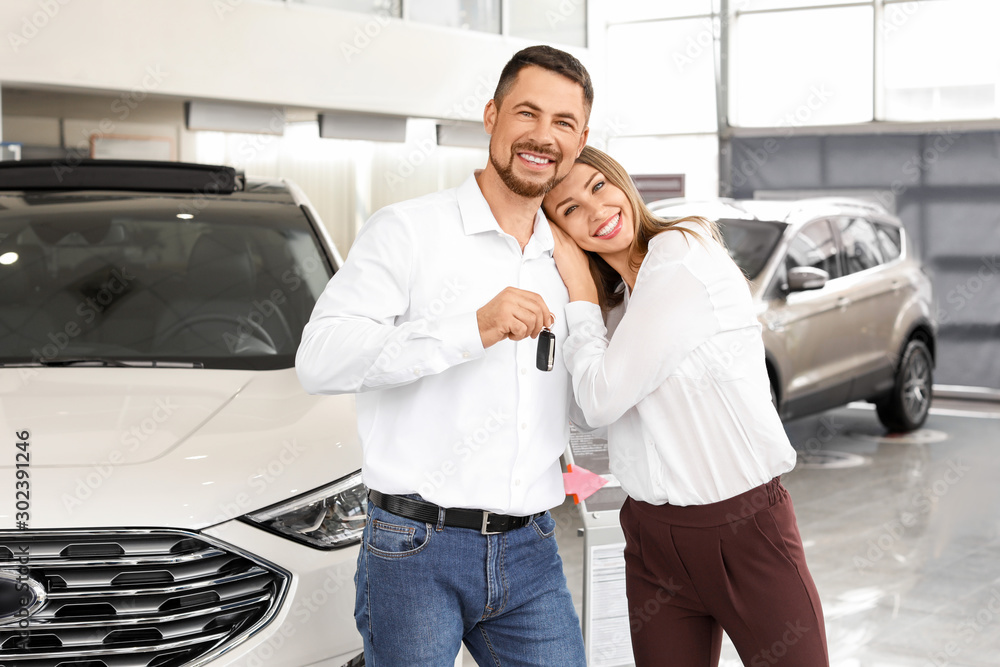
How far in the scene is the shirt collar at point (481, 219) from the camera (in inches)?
71.1

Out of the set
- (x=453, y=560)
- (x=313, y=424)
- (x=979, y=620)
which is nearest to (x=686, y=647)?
(x=453, y=560)

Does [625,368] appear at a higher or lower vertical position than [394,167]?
lower

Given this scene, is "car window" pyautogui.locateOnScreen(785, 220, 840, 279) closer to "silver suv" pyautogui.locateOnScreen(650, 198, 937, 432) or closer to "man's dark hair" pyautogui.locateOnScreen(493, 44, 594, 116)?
"silver suv" pyautogui.locateOnScreen(650, 198, 937, 432)

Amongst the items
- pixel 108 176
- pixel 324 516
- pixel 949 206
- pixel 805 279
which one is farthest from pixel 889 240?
pixel 324 516

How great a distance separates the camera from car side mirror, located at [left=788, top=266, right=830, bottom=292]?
18.9ft

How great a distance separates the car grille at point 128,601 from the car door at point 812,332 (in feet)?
14.3

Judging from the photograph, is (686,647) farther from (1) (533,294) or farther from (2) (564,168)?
(2) (564,168)

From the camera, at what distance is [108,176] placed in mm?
3020

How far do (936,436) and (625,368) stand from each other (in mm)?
6860

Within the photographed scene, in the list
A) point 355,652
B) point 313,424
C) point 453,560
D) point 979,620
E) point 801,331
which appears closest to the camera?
point 453,560

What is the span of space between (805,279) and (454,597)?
4524mm

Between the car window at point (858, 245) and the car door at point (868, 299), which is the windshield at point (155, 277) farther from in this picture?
the car window at point (858, 245)

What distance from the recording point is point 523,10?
10.4m

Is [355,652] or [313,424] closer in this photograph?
[355,652]
